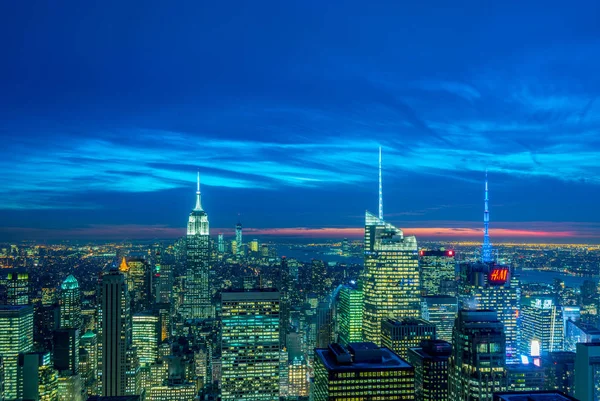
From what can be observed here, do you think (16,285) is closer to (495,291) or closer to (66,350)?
(66,350)

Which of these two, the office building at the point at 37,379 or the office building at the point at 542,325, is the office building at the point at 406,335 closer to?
the office building at the point at 542,325

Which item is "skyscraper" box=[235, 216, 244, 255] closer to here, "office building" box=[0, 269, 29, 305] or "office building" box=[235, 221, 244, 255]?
"office building" box=[235, 221, 244, 255]

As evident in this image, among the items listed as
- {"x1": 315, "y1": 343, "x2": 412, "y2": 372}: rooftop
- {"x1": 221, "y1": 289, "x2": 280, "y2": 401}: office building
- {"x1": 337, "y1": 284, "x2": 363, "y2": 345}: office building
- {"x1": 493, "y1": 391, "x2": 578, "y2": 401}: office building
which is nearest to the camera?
{"x1": 493, "y1": 391, "x2": 578, "y2": 401}: office building

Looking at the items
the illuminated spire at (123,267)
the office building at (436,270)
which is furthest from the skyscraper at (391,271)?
the illuminated spire at (123,267)

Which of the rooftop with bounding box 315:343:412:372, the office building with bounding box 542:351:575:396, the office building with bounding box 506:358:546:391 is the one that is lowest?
the office building with bounding box 542:351:575:396

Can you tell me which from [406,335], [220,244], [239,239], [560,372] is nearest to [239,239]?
[239,239]

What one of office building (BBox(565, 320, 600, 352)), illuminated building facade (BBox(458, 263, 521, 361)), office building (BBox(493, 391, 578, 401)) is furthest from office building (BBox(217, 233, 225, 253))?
A: office building (BBox(493, 391, 578, 401))
